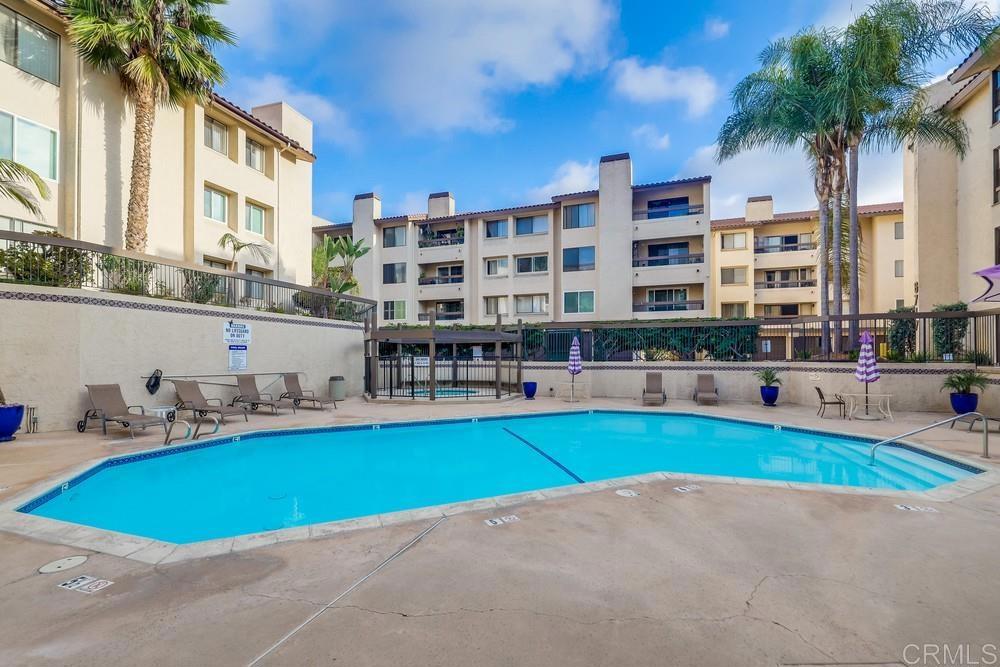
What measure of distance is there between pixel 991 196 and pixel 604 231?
54.9 ft

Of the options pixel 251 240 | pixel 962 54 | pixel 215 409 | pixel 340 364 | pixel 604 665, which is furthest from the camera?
pixel 251 240

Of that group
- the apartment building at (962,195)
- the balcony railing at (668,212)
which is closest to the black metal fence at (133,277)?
the balcony railing at (668,212)

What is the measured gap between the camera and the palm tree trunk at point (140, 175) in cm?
1392

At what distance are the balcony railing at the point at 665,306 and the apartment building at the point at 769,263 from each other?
5.07 meters

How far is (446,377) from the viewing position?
75.2ft

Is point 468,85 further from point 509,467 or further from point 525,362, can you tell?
point 509,467

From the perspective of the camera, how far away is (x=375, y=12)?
17141 mm

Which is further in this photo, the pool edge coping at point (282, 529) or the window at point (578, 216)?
the window at point (578, 216)

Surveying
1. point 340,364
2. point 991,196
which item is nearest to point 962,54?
point 991,196

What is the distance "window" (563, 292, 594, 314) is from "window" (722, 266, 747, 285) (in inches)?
426

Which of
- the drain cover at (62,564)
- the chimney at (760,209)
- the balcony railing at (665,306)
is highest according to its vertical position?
the chimney at (760,209)

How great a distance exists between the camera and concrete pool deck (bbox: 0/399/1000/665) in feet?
9.02

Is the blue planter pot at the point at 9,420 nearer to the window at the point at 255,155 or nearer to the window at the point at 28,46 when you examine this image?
the window at the point at 28,46

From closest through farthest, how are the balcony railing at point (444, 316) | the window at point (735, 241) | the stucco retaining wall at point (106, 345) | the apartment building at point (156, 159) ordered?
the stucco retaining wall at point (106, 345), the apartment building at point (156, 159), the balcony railing at point (444, 316), the window at point (735, 241)
